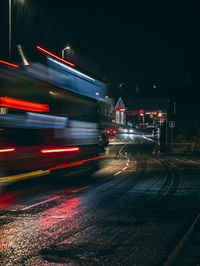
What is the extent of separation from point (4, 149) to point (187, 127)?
2433 cm

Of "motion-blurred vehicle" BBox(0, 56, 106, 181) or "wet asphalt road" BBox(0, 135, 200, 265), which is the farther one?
"motion-blurred vehicle" BBox(0, 56, 106, 181)

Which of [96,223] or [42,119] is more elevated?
[42,119]

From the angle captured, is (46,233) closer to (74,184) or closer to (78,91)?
(74,184)

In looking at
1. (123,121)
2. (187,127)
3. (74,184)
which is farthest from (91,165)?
(123,121)

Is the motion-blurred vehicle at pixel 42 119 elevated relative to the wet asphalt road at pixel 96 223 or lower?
elevated

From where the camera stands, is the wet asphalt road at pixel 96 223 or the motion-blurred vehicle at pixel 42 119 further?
the motion-blurred vehicle at pixel 42 119

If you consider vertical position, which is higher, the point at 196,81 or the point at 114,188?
the point at 196,81

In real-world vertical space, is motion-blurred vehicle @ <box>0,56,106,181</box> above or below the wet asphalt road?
above

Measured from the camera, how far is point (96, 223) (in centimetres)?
602

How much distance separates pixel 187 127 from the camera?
30.3 metres

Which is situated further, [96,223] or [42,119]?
[42,119]

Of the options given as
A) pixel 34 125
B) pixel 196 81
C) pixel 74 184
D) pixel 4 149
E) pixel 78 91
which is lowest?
pixel 74 184

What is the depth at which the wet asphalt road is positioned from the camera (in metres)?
4.29

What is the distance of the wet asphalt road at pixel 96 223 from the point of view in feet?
14.1
